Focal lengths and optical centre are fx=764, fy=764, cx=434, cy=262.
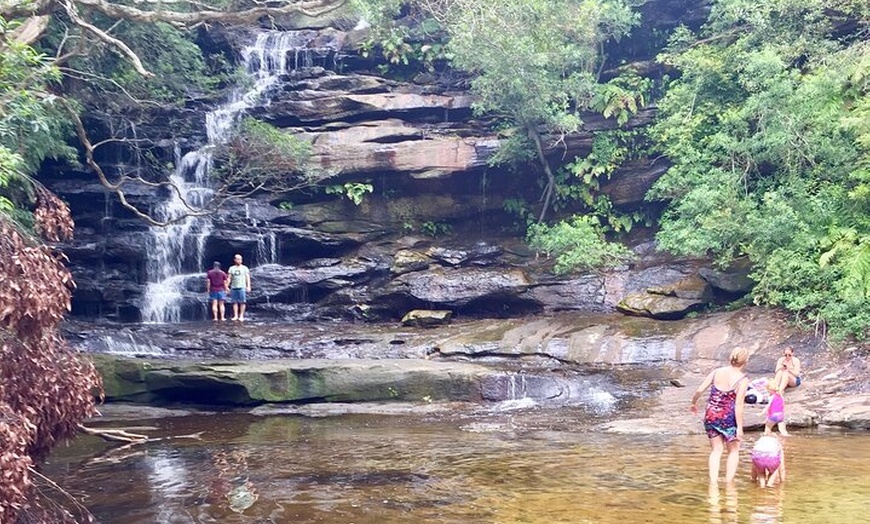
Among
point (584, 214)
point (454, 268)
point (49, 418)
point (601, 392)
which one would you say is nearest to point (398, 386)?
point (601, 392)

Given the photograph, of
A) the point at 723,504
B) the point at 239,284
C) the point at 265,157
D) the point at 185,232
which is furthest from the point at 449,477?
the point at 185,232

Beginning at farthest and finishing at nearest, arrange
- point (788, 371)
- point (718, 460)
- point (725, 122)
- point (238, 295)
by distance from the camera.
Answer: point (238, 295)
point (725, 122)
point (788, 371)
point (718, 460)

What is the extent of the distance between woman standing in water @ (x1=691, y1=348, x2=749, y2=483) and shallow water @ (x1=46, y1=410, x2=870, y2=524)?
0.90ft

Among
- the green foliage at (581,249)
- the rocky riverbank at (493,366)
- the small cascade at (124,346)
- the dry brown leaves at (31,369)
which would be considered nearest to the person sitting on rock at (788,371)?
the rocky riverbank at (493,366)

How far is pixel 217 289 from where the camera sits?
1905 cm

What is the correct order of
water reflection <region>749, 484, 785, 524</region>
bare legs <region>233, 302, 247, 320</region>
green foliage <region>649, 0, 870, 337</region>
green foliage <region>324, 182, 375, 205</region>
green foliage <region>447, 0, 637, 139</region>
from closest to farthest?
water reflection <region>749, 484, 785, 524</region>
green foliage <region>649, 0, 870, 337</region>
bare legs <region>233, 302, 247, 320</region>
green foliage <region>447, 0, 637, 139</region>
green foliage <region>324, 182, 375, 205</region>

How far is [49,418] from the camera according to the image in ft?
20.6

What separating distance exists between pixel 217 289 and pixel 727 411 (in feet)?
46.1

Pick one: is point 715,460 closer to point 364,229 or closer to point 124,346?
point 124,346

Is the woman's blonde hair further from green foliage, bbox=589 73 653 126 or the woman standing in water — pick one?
green foliage, bbox=589 73 653 126

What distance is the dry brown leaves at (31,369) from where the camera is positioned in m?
5.02

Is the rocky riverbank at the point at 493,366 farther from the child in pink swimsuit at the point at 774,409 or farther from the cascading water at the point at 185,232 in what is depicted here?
the cascading water at the point at 185,232

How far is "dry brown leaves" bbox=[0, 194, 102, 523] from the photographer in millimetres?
5016

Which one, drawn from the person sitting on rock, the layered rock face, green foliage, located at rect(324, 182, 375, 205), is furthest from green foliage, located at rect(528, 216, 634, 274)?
the person sitting on rock
